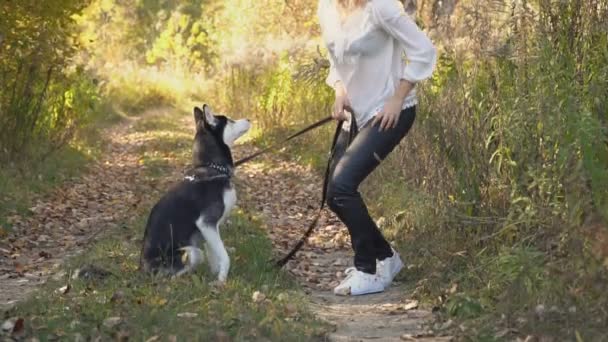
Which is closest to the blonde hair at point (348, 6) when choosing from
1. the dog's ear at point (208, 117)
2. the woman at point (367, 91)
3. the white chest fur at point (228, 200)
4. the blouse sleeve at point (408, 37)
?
the woman at point (367, 91)

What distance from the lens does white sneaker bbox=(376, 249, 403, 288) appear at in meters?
6.95

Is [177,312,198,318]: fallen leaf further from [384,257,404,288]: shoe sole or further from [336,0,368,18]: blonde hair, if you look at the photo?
[336,0,368,18]: blonde hair

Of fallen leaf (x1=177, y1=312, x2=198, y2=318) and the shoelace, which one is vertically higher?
fallen leaf (x1=177, y1=312, x2=198, y2=318)

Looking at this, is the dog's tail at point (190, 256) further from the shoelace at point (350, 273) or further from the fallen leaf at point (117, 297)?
the shoelace at point (350, 273)

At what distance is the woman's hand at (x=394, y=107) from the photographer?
638 centimetres

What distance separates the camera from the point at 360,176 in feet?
21.3

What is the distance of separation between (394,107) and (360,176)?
1.79ft

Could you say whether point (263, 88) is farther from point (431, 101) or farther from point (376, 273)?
point (376, 273)

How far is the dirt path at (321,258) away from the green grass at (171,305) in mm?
283

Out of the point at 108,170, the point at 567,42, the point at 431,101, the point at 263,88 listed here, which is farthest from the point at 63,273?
the point at 263,88

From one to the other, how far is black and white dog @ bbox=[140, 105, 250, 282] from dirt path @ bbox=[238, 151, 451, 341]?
0.88 meters

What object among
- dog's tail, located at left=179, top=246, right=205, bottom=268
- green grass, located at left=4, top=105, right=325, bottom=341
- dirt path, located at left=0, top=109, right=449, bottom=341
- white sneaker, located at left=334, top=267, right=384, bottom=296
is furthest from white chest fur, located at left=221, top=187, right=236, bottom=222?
white sneaker, located at left=334, top=267, right=384, bottom=296

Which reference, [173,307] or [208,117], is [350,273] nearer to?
[208,117]

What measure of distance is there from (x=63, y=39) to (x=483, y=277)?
8.29m
